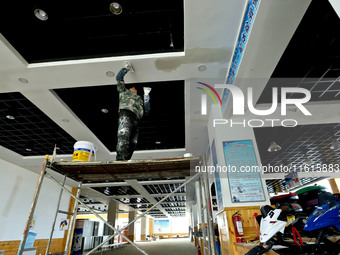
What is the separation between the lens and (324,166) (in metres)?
10.1

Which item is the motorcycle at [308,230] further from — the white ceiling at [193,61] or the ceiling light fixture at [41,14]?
the ceiling light fixture at [41,14]

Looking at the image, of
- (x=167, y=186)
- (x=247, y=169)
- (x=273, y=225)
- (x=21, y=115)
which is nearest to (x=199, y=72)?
(x=247, y=169)

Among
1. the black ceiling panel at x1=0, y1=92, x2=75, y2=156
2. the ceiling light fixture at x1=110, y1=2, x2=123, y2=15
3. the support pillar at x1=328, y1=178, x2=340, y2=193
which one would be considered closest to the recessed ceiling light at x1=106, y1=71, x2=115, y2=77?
the ceiling light fixture at x1=110, y1=2, x2=123, y2=15

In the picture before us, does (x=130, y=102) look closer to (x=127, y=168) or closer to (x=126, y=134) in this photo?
(x=126, y=134)

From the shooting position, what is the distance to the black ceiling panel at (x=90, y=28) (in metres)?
2.59

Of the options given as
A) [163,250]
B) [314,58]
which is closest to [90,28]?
[314,58]

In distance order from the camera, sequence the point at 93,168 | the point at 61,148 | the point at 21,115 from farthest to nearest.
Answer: the point at 61,148
the point at 21,115
the point at 93,168

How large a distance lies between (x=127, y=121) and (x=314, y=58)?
10.6ft

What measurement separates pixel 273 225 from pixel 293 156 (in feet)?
25.2

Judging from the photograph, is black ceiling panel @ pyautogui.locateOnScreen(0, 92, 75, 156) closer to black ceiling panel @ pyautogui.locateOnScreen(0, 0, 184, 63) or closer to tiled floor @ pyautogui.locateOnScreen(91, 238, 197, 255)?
black ceiling panel @ pyautogui.locateOnScreen(0, 0, 184, 63)

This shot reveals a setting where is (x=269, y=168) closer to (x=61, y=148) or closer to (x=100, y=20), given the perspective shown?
(x=61, y=148)

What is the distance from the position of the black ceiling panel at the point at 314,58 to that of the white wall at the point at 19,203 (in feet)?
28.4

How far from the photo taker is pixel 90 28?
2848mm

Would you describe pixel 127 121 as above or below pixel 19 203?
above
